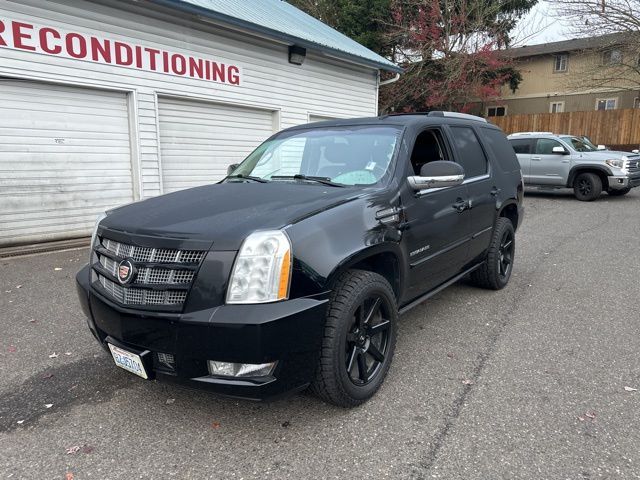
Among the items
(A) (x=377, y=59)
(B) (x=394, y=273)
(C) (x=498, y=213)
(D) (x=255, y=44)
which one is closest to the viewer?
(B) (x=394, y=273)

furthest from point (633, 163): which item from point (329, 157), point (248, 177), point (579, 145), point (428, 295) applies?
point (248, 177)

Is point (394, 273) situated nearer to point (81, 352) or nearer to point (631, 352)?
point (631, 352)

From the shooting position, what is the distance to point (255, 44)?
9.88 m

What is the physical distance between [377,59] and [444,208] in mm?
10328

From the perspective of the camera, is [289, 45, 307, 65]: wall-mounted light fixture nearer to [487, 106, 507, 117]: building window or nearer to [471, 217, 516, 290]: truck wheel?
[471, 217, 516, 290]: truck wheel

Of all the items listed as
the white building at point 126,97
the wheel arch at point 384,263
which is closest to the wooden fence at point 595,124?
the white building at point 126,97

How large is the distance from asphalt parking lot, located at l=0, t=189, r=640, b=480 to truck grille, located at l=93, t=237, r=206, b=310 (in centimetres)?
80

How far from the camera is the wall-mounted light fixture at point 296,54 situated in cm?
1055

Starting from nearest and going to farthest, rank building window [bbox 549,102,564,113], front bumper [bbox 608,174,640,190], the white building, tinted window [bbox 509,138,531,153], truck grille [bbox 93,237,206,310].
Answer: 1. truck grille [bbox 93,237,206,310]
2. the white building
3. front bumper [bbox 608,174,640,190]
4. tinted window [bbox 509,138,531,153]
5. building window [bbox 549,102,564,113]

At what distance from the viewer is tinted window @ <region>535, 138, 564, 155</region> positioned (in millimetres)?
13758

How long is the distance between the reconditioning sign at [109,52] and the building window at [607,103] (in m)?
29.5

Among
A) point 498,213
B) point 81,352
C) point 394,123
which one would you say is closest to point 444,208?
point 394,123

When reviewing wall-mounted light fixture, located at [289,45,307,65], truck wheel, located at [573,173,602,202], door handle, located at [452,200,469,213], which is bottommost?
truck wheel, located at [573,173,602,202]

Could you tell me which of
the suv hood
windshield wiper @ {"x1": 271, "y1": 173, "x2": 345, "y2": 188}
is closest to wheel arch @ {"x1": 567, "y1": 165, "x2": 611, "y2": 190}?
windshield wiper @ {"x1": 271, "y1": 173, "x2": 345, "y2": 188}
